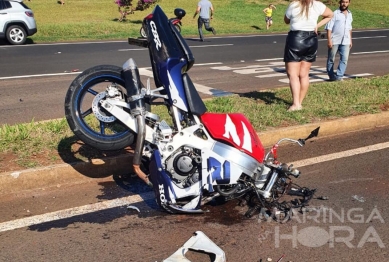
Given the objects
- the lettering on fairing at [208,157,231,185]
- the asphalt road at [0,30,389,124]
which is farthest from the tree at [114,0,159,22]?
the lettering on fairing at [208,157,231,185]

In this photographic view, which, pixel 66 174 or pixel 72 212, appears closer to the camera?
pixel 72 212

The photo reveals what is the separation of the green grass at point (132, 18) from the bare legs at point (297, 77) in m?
14.8

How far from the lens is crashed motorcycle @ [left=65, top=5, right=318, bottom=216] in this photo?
430 centimetres

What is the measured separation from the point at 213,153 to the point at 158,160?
17.7 inches

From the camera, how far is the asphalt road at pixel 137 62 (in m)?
9.25

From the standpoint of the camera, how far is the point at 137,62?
1411 cm

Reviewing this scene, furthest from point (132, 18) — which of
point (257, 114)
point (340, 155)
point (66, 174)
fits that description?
point (66, 174)

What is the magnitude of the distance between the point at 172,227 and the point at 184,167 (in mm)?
484

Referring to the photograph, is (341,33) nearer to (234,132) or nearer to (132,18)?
(234,132)

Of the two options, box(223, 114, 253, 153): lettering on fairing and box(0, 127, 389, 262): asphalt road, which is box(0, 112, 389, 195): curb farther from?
box(223, 114, 253, 153): lettering on fairing

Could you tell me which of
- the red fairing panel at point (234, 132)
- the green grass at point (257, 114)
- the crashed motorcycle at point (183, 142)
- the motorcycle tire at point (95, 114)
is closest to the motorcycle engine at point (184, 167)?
Answer: the crashed motorcycle at point (183, 142)

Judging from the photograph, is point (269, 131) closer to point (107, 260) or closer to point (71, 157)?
point (71, 157)

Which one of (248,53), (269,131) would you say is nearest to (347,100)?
(269,131)

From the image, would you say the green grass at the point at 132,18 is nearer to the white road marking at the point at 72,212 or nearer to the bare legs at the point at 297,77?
the bare legs at the point at 297,77
